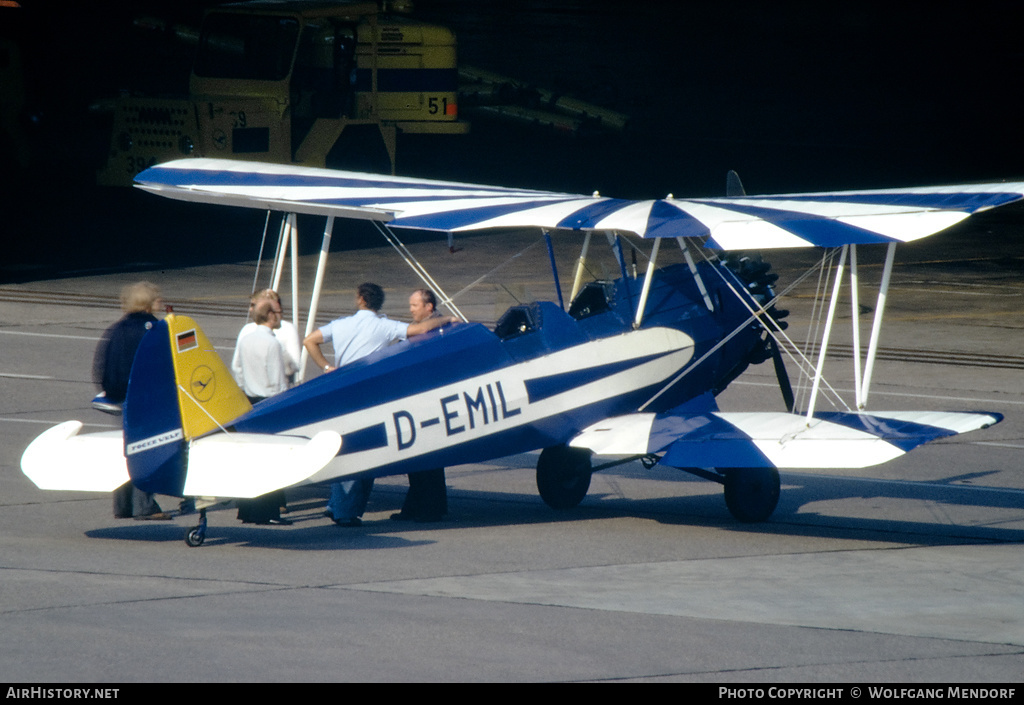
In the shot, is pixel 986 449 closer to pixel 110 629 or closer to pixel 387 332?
pixel 387 332

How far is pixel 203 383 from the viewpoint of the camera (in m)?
8.52

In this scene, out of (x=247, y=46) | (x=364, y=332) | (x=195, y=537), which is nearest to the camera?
(x=195, y=537)

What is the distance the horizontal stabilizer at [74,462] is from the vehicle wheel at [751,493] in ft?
13.8

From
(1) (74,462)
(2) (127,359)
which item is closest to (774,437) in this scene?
(2) (127,359)

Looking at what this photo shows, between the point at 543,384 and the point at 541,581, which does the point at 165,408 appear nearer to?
the point at 541,581

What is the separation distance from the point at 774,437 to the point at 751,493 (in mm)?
711

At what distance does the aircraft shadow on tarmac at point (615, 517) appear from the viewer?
9.25 m

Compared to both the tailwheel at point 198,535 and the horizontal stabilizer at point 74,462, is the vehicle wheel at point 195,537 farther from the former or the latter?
the horizontal stabilizer at point 74,462

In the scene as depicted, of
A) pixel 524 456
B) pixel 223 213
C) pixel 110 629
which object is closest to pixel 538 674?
pixel 110 629

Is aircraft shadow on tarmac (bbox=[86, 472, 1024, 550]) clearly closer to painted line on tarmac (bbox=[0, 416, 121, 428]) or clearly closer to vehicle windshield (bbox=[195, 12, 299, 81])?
painted line on tarmac (bbox=[0, 416, 121, 428])

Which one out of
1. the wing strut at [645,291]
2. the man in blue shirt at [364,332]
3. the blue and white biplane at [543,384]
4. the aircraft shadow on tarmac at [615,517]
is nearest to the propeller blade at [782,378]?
the blue and white biplane at [543,384]

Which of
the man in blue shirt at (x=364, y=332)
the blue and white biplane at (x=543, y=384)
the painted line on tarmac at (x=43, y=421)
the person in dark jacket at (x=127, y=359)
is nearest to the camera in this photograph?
the blue and white biplane at (x=543, y=384)

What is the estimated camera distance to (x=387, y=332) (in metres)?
10.1

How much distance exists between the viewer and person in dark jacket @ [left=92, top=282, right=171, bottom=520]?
31.2 ft
